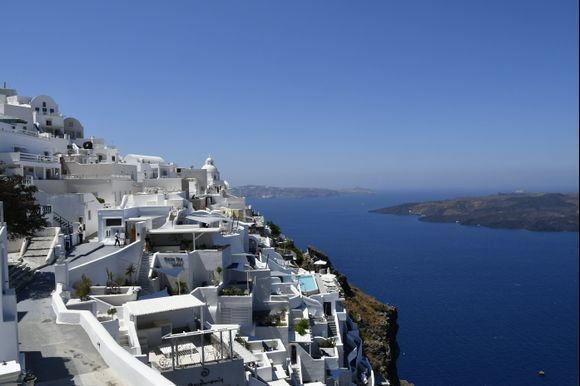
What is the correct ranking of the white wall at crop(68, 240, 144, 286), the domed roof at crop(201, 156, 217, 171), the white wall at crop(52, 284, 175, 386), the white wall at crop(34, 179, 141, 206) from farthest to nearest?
the domed roof at crop(201, 156, 217, 171) → the white wall at crop(34, 179, 141, 206) → the white wall at crop(68, 240, 144, 286) → the white wall at crop(52, 284, 175, 386)

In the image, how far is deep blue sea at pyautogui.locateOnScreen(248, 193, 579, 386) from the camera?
4497 centimetres

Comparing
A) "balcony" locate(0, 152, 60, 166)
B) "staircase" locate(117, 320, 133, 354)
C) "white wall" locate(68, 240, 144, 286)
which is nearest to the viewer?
"staircase" locate(117, 320, 133, 354)

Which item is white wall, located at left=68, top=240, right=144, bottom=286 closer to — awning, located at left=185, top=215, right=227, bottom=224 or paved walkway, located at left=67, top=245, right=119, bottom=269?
paved walkway, located at left=67, top=245, right=119, bottom=269

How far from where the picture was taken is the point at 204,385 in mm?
14141

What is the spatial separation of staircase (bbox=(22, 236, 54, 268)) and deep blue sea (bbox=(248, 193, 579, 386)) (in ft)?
65.9

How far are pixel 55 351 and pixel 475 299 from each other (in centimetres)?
6804

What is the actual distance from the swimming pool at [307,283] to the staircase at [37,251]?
545 inches

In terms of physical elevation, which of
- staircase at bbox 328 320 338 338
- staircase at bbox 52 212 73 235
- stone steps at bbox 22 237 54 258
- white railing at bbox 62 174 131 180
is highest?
white railing at bbox 62 174 131 180

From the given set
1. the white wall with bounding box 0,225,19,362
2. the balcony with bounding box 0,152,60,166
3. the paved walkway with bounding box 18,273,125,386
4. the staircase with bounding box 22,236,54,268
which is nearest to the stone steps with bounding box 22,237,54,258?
the staircase with bounding box 22,236,54,268

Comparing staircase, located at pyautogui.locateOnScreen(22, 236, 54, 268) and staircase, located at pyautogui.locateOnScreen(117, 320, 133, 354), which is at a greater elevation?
staircase, located at pyautogui.locateOnScreen(22, 236, 54, 268)

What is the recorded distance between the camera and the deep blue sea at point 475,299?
148ft

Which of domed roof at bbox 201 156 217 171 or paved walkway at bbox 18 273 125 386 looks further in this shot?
domed roof at bbox 201 156 217 171

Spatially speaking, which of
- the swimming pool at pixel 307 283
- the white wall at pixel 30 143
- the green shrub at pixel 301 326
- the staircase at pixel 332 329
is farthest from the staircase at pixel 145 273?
the white wall at pixel 30 143

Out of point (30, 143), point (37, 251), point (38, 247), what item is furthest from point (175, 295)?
point (30, 143)
